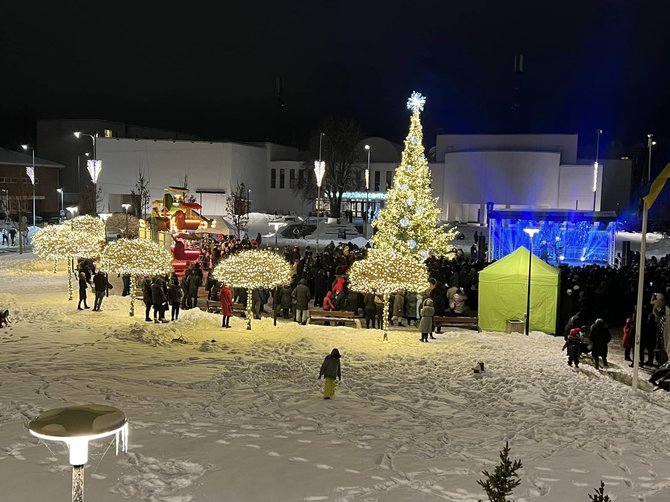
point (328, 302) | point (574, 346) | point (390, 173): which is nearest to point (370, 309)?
point (328, 302)

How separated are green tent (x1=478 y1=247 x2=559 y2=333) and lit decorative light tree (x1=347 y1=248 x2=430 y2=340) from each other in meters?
2.44

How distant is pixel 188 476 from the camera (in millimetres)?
6879

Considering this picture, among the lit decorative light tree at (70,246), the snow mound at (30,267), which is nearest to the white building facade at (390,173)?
the snow mound at (30,267)

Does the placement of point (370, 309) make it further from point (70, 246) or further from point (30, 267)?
point (30, 267)

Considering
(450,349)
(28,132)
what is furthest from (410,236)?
(28,132)

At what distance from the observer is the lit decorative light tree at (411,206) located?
24750 millimetres

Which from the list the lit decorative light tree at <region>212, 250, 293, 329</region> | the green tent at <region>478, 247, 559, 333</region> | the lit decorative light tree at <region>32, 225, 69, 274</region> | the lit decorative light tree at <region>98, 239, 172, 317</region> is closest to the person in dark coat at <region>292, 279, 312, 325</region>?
the lit decorative light tree at <region>212, 250, 293, 329</region>

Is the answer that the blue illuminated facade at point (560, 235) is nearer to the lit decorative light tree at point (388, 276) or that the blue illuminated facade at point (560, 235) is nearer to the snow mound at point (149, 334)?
the lit decorative light tree at point (388, 276)

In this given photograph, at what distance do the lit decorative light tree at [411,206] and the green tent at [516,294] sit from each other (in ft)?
25.9

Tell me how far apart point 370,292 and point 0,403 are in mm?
8729

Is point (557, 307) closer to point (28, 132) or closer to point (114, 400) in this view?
point (114, 400)

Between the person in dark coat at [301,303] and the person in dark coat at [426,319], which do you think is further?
the person in dark coat at [301,303]

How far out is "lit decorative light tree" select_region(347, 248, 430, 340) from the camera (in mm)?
14758

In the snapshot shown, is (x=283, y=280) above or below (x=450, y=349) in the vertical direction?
above
